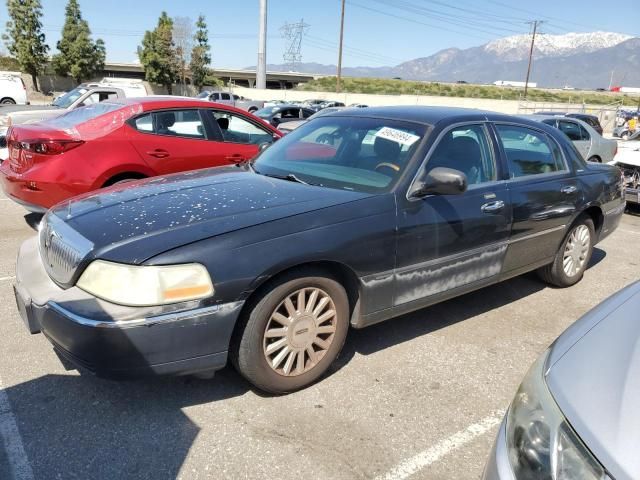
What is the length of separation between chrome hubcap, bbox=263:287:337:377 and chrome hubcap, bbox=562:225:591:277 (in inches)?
111

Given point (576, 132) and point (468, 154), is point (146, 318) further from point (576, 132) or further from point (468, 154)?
point (576, 132)

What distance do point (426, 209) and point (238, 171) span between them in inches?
55.5

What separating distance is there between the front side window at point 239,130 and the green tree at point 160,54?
2094 inches

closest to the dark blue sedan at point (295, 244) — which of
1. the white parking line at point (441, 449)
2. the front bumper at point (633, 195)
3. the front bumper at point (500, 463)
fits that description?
the white parking line at point (441, 449)

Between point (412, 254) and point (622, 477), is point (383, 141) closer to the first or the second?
point (412, 254)

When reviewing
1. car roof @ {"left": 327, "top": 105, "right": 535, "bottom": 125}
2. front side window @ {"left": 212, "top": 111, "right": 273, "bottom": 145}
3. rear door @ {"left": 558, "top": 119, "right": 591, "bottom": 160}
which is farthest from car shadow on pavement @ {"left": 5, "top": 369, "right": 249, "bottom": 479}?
rear door @ {"left": 558, "top": 119, "right": 591, "bottom": 160}

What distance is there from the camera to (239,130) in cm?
673

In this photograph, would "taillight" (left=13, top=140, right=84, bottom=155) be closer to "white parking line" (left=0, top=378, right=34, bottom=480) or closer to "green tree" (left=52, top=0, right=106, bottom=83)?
"white parking line" (left=0, top=378, right=34, bottom=480)

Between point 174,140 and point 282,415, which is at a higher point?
point 174,140

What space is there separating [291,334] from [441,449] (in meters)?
0.96

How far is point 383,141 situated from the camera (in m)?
3.65

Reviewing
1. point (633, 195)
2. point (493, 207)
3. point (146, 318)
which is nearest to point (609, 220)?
point (493, 207)

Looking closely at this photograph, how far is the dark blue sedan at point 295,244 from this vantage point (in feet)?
8.20

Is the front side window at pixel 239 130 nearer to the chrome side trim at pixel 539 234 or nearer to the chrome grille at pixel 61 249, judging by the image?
the chrome grille at pixel 61 249
